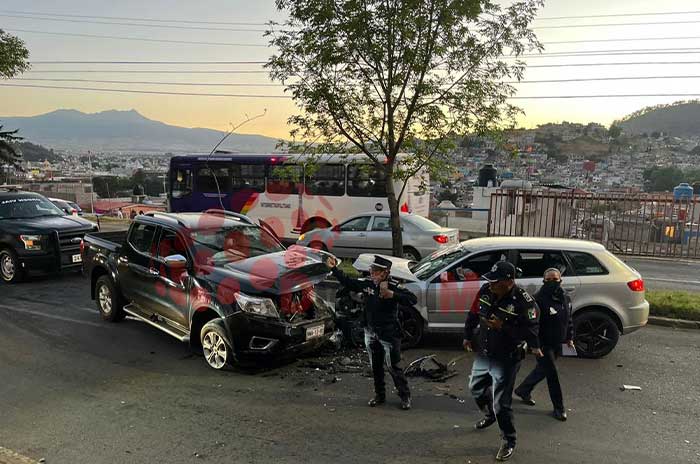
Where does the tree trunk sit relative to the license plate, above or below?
above

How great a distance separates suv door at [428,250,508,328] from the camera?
6.75 m

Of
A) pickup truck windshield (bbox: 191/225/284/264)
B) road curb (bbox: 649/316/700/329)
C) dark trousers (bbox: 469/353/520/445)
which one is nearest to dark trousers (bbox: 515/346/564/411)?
dark trousers (bbox: 469/353/520/445)

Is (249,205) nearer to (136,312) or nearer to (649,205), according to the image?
(136,312)

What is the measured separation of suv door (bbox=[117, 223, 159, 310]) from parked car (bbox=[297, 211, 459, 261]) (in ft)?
20.1

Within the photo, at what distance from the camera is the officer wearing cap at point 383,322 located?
4906 millimetres

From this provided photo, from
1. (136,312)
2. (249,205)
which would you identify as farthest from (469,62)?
(249,205)

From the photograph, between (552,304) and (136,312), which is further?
(136,312)

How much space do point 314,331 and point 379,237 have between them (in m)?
6.86

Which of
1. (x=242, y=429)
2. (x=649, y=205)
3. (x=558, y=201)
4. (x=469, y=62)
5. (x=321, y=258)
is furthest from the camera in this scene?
(x=558, y=201)

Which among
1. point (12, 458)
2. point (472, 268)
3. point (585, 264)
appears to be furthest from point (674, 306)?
point (12, 458)

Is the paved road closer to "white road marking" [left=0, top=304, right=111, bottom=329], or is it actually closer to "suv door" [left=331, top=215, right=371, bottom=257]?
"suv door" [left=331, top=215, right=371, bottom=257]

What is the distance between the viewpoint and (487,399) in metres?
4.65

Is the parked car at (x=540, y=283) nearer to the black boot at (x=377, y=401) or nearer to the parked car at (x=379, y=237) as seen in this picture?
the black boot at (x=377, y=401)

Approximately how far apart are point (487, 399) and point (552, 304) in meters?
1.13
